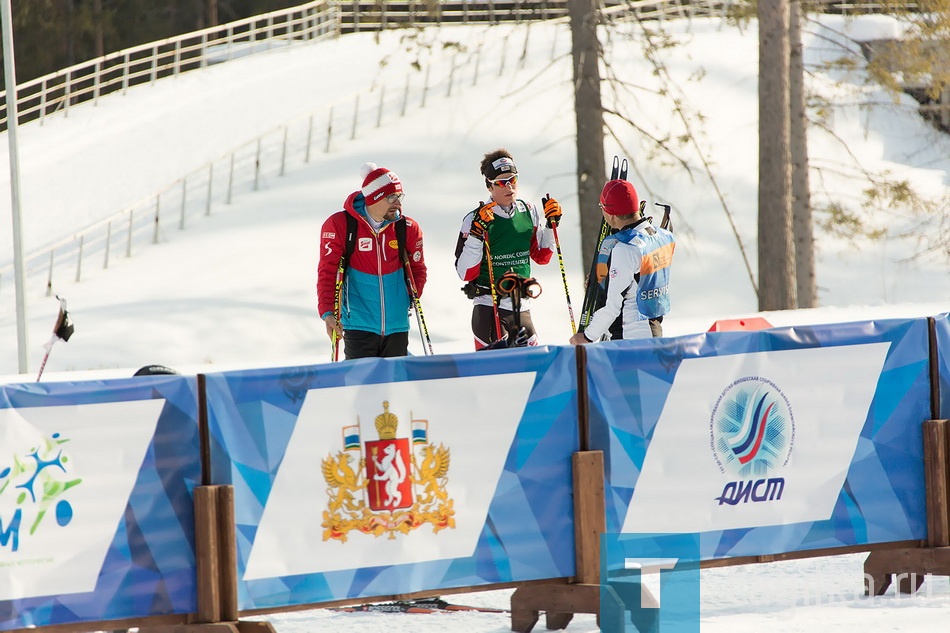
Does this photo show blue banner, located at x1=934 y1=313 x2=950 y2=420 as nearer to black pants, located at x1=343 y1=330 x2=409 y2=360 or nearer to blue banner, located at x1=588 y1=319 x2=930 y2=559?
blue banner, located at x1=588 y1=319 x2=930 y2=559

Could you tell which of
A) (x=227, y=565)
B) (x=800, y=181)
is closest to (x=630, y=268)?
(x=227, y=565)

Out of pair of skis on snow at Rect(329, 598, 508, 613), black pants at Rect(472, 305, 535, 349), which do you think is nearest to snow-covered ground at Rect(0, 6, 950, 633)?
black pants at Rect(472, 305, 535, 349)

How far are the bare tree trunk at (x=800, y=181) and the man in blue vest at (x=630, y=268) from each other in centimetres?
1193

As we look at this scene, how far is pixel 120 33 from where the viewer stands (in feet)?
145

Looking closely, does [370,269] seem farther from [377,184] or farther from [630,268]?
[630,268]

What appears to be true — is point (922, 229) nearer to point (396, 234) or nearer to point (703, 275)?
point (703, 275)

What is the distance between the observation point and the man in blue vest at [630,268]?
21.5 feet

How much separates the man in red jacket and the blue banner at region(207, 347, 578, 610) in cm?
187

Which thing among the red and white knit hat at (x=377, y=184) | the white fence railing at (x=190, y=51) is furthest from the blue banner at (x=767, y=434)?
the white fence railing at (x=190, y=51)

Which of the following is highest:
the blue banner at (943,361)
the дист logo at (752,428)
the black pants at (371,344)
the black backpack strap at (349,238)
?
the black backpack strap at (349,238)

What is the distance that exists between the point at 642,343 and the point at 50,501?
2.56 m

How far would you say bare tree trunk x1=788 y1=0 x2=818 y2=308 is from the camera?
17953 millimetres

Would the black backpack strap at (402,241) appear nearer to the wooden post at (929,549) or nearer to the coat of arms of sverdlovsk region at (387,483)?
the coat of arms of sverdlovsk region at (387,483)

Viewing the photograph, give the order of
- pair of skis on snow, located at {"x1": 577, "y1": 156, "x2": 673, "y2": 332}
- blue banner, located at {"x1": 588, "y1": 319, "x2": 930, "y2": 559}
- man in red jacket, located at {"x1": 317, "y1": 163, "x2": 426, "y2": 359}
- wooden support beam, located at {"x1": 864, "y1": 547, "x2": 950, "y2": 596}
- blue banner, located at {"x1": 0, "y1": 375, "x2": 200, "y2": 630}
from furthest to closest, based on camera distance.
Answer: man in red jacket, located at {"x1": 317, "y1": 163, "x2": 426, "y2": 359}, pair of skis on snow, located at {"x1": 577, "y1": 156, "x2": 673, "y2": 332}, wooden support beam, located at {"x1": 864, "y1": 547, "x2": 950, "y2": 596}, blue banner, located at {"x1": 588, "y1": 319, "x2": 930, "y2": 559}, blue banner, located at {"x1": 0, "y1": 375, "x2": 200, "y2": 630}
